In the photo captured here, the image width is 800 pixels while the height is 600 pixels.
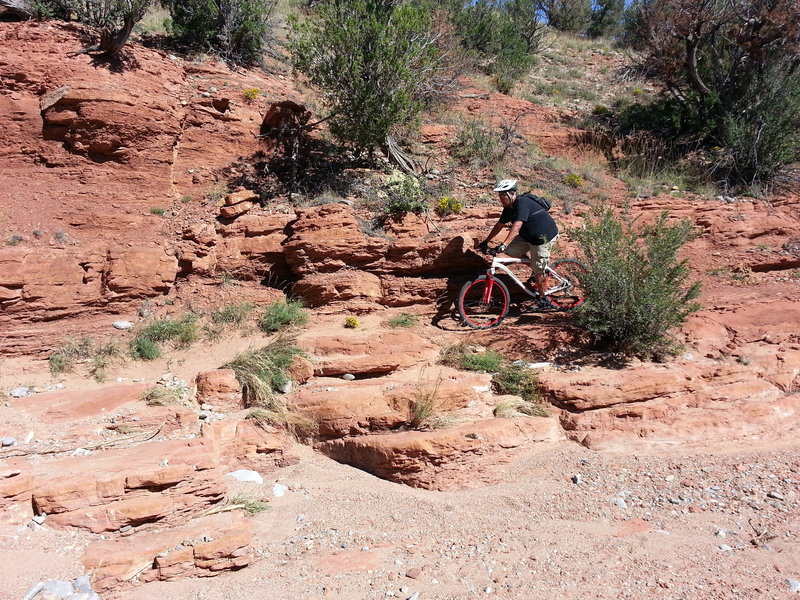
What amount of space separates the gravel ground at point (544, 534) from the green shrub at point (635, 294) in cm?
148

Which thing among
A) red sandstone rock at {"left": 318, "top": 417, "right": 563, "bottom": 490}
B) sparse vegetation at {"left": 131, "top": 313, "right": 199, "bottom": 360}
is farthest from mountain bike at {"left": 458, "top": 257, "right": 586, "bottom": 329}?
sparse vegetation at {"left": 131, "top": 313, "right": 199, "bottom": 360}

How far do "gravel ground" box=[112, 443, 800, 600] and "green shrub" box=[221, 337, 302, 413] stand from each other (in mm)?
817

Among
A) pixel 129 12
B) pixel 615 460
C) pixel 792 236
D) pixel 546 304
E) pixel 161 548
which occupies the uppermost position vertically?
pixel 129 12

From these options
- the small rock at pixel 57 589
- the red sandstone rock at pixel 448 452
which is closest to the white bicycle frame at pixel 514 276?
the red sandstone rock at pixel 448 452

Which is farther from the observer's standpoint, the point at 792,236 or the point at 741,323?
the point at 792,236

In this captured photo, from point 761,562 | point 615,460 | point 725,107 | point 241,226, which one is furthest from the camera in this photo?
point 725,107

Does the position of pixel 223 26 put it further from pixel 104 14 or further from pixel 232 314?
A: pixel 232 314

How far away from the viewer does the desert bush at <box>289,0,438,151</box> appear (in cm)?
836

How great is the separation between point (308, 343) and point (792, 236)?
7.35m

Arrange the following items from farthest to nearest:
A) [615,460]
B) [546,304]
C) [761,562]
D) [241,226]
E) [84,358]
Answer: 1. [241,226]
2. [546,304]
3. [84,358]
4. [615,460]
5. [761,562]

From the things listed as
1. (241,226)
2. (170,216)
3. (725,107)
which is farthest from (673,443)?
(725,107)

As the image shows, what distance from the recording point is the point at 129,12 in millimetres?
8273

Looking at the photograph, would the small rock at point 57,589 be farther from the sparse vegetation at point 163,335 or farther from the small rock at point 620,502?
the small rock at point 620,502

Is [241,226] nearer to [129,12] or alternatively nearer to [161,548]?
[129,12]
